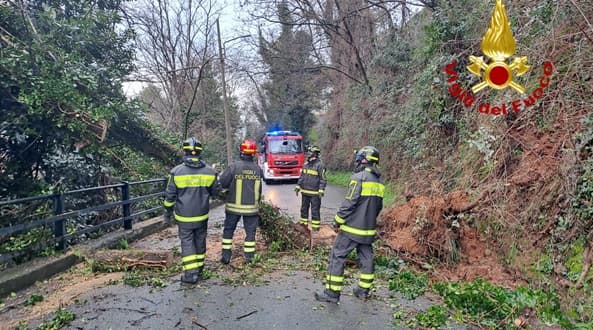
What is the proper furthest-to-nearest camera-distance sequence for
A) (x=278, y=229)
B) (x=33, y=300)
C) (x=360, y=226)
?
1. (x=278, y=229)
2. (x=360, y=226)
3. (x=33, y=300)

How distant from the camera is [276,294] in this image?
4648 millimetres

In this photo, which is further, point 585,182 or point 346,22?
point 346,22

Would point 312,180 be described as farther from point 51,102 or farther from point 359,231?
point 51,102

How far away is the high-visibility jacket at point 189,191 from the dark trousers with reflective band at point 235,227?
59 centimetres

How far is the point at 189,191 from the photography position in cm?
517

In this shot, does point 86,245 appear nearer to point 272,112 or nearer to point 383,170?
point 383,170

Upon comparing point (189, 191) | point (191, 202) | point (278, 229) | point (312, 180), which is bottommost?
point (278, 229)

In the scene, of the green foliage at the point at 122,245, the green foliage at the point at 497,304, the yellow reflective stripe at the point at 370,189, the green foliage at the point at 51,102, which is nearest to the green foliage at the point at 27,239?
the green foliage at the point at 122,245

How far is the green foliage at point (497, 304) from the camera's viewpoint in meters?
3.75

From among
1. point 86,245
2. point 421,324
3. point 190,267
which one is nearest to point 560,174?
point 421,324

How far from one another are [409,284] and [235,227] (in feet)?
8.34

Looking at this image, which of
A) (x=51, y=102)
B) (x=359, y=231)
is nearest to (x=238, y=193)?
(x=359, y=231)

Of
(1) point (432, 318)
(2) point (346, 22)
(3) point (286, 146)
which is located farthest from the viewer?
(3) point (286, 146)

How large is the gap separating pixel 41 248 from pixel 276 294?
3.47 m
